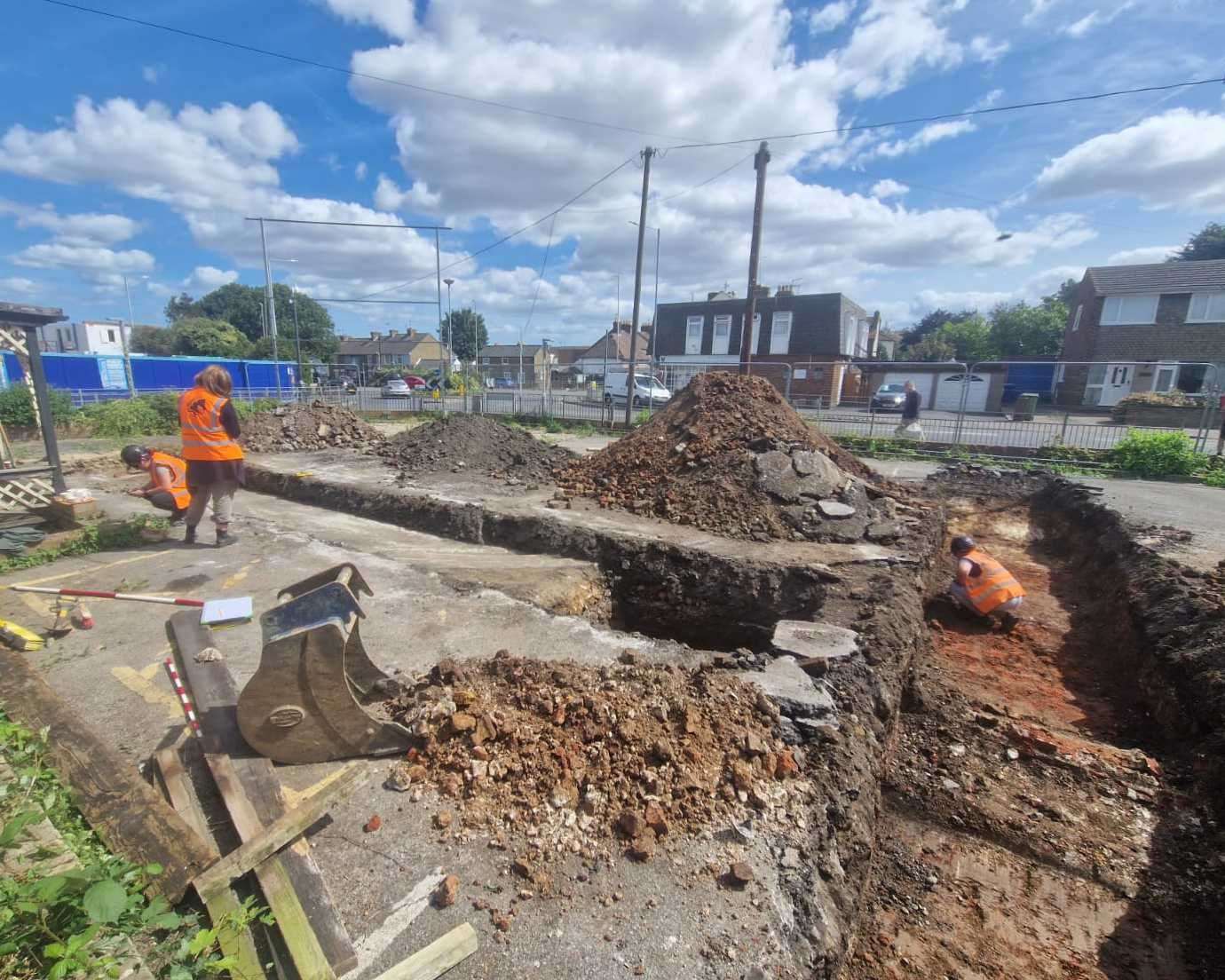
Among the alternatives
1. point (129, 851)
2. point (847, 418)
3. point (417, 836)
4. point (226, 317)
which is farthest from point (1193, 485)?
point (226, 317)

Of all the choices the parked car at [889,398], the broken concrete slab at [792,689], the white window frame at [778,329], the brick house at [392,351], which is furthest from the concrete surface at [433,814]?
the brick house at [392,351]

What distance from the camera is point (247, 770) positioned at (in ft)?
8.66

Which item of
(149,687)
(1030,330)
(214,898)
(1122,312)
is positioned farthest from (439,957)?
(1030,330)

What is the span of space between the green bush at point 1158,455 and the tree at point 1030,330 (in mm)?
34799

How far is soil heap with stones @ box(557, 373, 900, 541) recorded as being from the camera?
7309 millimetres

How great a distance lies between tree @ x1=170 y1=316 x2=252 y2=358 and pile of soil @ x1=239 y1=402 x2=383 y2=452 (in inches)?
1576

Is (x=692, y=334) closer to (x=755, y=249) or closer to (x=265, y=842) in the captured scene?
(x=755, y=249)

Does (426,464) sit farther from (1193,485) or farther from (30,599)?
(1193,485)

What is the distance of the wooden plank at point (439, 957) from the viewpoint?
6.18 feet

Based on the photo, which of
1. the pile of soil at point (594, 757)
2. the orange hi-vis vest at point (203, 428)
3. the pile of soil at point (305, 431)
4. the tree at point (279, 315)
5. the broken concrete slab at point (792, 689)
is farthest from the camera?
the tree at point (279, 315)

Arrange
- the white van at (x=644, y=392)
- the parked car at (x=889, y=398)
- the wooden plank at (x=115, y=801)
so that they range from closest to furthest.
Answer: the wooden plank at (x=115, y=801)
the white van at (x=644, y=392)
the parked car at (x=889, y=398)

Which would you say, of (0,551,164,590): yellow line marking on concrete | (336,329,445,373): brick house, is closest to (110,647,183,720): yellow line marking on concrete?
(0,551,164,590): yellow line marking on concrete

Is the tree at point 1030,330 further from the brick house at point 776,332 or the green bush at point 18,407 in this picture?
the green bush at point 18,407

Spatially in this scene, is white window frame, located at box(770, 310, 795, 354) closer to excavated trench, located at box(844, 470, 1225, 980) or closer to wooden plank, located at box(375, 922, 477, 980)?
excavated trench, located at box(844, 470, 1225, 980)
